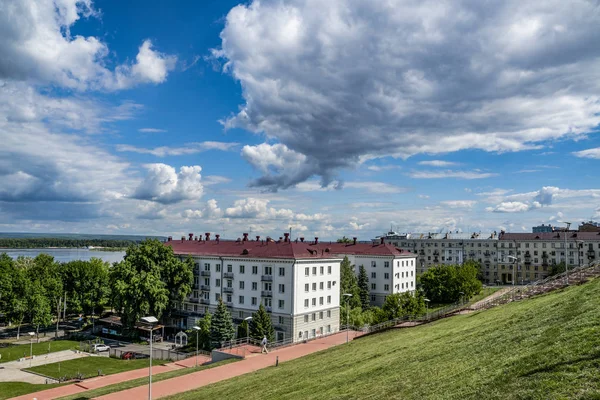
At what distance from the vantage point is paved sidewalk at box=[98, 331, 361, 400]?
2922 cm

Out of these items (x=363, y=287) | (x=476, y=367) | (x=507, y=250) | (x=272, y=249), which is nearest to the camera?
(x=476, y=367)

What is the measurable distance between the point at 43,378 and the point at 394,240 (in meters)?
99.3

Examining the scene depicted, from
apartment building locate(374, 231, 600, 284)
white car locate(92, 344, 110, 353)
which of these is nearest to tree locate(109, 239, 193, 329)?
white car locate(92, 344, 110, 353)

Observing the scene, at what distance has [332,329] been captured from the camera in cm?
5912

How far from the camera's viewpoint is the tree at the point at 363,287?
73512mm

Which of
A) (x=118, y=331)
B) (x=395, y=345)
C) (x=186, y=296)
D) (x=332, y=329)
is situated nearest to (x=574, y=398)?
(x=395, y=345)

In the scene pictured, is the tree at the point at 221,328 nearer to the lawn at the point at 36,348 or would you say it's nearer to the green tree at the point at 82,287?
the lawn at the point at 36,348

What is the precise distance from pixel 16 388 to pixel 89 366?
8637 mm

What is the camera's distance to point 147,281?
2242 inches

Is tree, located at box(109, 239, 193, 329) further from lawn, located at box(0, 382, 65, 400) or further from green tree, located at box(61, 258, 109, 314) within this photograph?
lawn, located at box(0, 382, 65, 400)

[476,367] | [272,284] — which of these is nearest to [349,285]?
[272,284]

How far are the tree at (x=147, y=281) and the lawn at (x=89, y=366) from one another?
8.13 m

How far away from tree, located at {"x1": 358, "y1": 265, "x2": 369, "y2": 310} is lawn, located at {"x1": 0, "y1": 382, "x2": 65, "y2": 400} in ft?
157

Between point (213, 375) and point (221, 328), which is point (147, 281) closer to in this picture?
point (221, 328)
